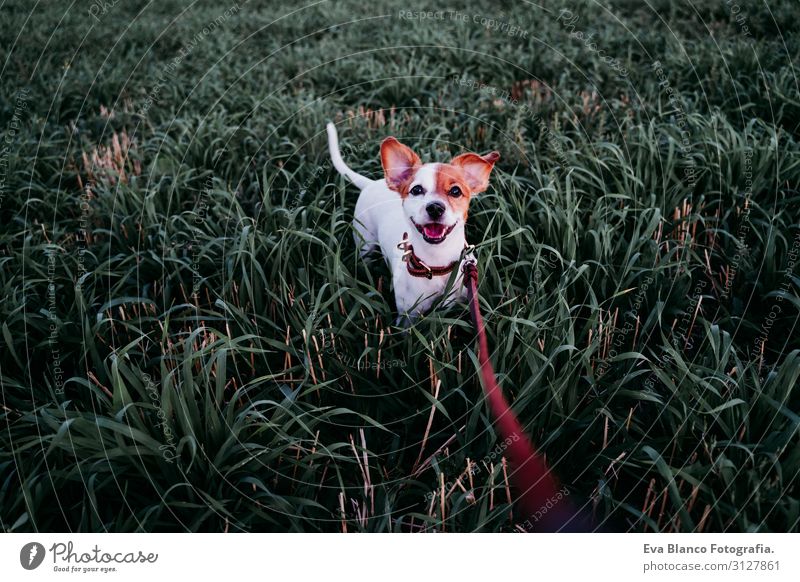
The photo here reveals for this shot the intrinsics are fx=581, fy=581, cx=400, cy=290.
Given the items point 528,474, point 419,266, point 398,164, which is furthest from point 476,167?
point 528,474

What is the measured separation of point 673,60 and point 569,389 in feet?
14.1

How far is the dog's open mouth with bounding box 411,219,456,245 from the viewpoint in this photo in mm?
2418

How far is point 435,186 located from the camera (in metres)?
2.47

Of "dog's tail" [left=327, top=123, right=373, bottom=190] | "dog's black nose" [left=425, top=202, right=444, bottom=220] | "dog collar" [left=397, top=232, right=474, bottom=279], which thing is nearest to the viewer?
"dog's black nose" [left=425, top=202, right=444, bottom=220]

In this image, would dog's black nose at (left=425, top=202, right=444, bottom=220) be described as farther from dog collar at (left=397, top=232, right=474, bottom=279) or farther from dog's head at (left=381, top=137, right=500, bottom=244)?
dog collar at (left=397, top=232, right=474, bottom=279)

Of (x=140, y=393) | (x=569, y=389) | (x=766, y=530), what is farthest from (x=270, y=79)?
(x=766, y=530)

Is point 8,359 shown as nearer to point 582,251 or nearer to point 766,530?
point 582,251

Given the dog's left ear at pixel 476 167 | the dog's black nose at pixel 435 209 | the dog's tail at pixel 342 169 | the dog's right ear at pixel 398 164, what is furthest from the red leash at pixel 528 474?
the dog's tail at pixel 342 169

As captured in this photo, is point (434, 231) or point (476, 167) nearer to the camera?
point (434, 231)

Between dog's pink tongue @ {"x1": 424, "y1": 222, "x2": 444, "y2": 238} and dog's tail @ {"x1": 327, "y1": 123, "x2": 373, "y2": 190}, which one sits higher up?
dog's tail @ {"x1": 327, "y1": 123, "x2": 373, "y2": 190}

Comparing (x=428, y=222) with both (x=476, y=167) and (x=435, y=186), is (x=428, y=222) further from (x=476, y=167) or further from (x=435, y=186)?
(x=476, y=167)

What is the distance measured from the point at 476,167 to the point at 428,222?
421mm

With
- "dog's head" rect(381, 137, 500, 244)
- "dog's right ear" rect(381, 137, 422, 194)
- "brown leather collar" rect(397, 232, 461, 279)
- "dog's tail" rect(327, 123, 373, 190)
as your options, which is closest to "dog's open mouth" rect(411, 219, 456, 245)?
"dog's head" rect(381, 137, 500, 244)

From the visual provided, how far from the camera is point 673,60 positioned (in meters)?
5.23
